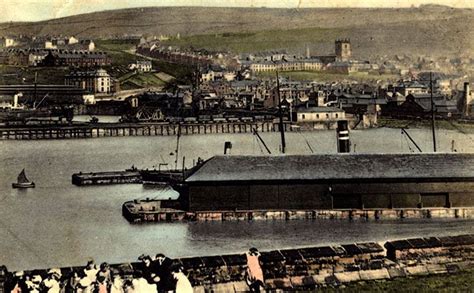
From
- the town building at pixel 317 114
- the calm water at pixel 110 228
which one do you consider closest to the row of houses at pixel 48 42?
the calm water at pixel 110 228

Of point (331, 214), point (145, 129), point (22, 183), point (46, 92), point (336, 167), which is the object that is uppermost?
point (46, 92)

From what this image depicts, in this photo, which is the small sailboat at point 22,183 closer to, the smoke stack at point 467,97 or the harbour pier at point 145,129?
the harbour pier at point 145,129

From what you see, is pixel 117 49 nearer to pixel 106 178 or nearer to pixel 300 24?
pixel 106 178

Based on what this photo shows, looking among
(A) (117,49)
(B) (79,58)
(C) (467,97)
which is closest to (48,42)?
(A) (117,49)

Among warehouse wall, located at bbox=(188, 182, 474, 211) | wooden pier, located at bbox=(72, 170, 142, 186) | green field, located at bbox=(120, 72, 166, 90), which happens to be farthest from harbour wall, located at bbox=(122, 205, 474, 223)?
green field, located at bbox=(120, 72, 166, 90)

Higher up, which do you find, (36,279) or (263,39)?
(263,39)

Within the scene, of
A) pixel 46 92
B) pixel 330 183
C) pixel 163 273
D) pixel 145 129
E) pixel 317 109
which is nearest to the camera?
pixel 163 273

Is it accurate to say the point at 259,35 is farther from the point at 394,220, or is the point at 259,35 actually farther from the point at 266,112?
the point at 266,112

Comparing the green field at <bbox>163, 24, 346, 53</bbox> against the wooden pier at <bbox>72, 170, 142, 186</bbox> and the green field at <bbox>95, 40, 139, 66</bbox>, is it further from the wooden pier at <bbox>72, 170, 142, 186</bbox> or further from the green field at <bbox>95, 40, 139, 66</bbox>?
the wooden pier at <bbox>72, 170, 142, 186</bbox>
